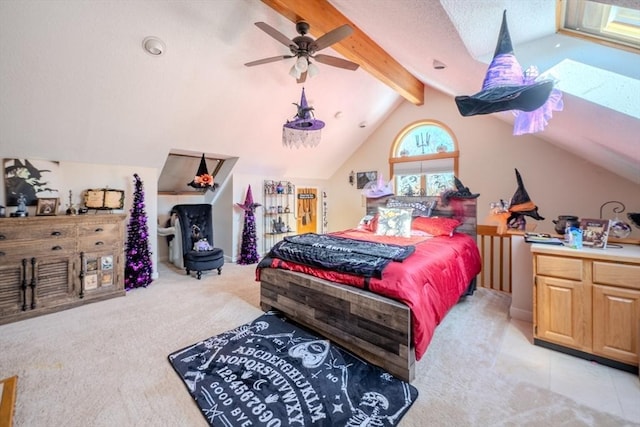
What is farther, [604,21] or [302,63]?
[302,63]

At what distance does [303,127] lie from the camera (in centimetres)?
311

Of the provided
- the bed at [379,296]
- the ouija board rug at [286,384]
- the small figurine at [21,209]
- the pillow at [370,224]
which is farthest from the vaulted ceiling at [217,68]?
the ouija board rug at [286,384]

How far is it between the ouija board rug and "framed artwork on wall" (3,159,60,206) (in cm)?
281

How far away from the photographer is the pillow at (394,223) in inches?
138

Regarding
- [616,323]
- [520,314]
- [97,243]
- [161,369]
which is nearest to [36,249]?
[97,243]

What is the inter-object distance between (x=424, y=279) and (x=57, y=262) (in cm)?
394

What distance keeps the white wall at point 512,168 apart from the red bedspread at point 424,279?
5.17ft

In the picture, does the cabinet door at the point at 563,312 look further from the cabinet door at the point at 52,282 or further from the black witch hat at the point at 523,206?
the cabinet door at the point at 52,282

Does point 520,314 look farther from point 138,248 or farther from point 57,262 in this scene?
point 57,262

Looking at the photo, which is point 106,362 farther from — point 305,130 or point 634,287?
point 634,287

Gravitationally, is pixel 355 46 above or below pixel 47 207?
above

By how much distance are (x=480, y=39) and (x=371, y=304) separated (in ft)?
6.56

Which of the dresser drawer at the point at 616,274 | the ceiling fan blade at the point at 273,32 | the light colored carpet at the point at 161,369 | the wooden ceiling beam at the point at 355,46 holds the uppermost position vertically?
the wooden ceiling beam at the point at 355,46

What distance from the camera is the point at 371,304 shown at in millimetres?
1994
